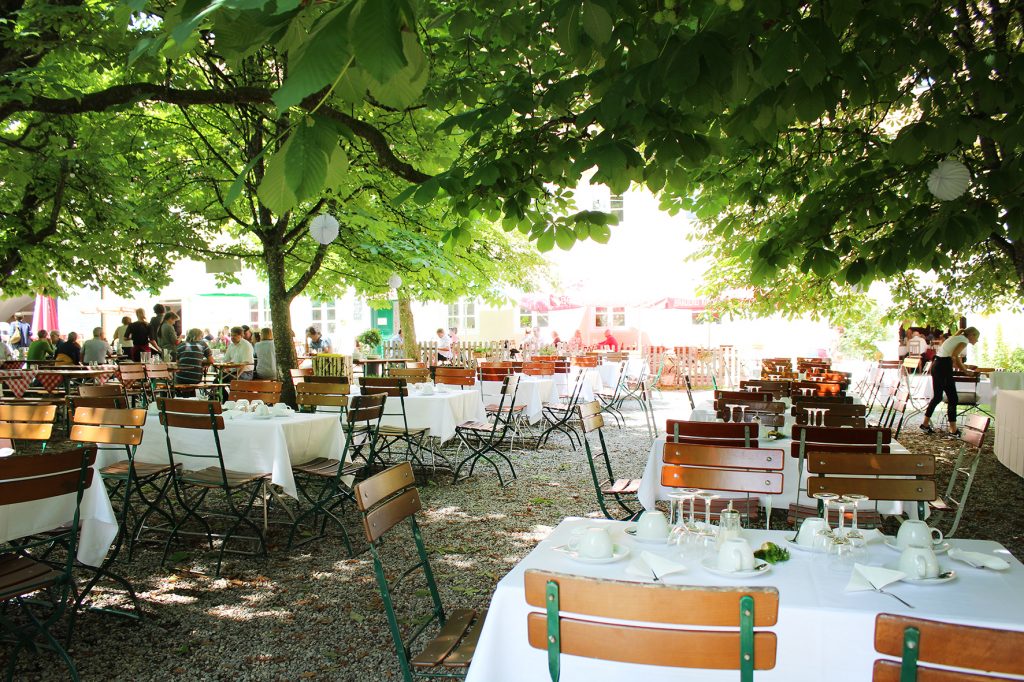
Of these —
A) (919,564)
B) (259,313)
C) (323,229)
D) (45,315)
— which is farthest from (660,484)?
(259,313)

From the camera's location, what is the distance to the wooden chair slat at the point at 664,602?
1531 mm

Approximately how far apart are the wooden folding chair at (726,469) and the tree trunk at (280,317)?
744 centimetres

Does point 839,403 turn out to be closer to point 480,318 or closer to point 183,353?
point 183,353

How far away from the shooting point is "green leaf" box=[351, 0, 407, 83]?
37.8 inches

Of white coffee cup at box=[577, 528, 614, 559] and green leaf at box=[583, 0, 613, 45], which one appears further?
white coffee cup at box=[577, 528, 614, 559]

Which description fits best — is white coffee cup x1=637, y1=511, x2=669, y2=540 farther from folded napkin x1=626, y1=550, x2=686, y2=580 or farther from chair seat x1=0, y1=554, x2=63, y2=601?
chair seat x1=0, y1=554, x2=63, y2=601

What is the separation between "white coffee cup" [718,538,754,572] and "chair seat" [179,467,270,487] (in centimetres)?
367

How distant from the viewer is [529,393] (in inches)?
404

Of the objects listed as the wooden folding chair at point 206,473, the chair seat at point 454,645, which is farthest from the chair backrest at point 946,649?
the wooden folding chair at point 206,473

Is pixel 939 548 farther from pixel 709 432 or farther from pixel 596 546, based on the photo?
pixel 709 432

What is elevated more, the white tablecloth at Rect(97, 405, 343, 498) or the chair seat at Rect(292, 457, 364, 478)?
the white tablecloth at Rect(97, 405, 343, 498)

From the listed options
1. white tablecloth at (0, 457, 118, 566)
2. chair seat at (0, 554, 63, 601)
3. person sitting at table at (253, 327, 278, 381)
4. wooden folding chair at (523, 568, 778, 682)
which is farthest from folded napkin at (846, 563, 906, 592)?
person sitting at table at (253, 327, 278, 381)

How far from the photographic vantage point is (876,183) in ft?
15.5

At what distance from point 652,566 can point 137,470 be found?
4.47 meters
